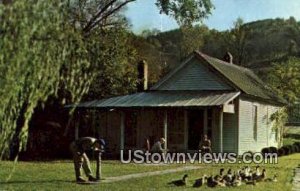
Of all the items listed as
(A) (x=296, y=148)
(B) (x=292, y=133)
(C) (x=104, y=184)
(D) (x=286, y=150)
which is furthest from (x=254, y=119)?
(B) (x=292, y=133)

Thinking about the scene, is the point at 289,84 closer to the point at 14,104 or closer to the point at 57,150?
the point at 57,150

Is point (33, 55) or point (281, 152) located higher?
point (33, 55)

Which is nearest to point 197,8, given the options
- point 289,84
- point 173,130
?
point 173,130

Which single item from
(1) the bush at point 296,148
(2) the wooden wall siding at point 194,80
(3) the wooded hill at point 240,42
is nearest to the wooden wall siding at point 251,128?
(1) the bush at point 296,148

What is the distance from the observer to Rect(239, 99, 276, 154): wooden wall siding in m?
33.8

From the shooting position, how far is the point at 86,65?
351 inches

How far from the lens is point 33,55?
27.0 ft

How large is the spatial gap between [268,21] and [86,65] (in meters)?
127

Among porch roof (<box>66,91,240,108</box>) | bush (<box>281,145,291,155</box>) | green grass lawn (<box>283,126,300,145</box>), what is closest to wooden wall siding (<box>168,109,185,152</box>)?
porch roof (<box>66,91,240,108</box>)

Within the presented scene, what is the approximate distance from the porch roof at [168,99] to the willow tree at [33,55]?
2121 centimetres

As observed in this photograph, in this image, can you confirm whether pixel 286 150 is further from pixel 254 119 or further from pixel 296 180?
pixel 296 180

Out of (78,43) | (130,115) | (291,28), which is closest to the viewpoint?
(78,43)

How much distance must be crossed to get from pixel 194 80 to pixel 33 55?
2653 cm

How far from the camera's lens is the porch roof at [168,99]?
30.9 metres
